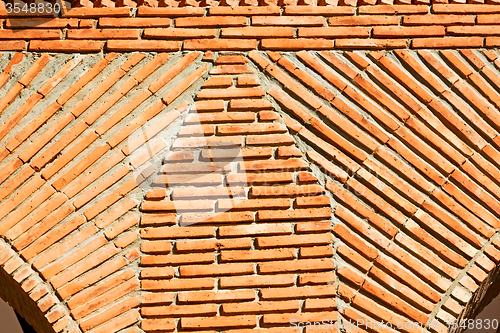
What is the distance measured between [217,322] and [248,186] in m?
0.77

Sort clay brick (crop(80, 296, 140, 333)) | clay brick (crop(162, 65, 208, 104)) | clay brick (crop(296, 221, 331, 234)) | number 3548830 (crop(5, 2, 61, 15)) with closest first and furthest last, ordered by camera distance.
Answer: clay brick (crop(80, 296, 140, 333)), clay brick (crop(296, 221, 331, 234)), clay brick (crop(162, 65, 208, 104)), number 3548830 (crop(5, 2, 61, 15))

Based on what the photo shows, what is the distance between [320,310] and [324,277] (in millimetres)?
181

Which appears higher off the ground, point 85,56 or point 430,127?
point 85,56

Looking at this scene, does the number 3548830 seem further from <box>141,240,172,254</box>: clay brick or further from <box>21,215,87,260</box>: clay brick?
<box>141,240,172,254</box>: clay brick

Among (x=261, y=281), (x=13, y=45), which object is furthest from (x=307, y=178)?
(x=13, y=45)

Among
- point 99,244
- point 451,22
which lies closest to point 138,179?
point 99,244

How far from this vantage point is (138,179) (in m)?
2.50

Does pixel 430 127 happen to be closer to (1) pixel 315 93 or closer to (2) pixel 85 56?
(1) pixel 315 93

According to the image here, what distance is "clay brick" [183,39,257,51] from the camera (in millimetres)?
2613

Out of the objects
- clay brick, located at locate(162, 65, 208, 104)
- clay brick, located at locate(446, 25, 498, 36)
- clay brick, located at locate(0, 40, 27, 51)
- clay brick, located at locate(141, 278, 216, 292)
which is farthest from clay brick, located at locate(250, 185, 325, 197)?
clay brick, located at locate(0, 40, 27, 51)

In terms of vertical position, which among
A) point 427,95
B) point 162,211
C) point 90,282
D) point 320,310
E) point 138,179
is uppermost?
point 427,95

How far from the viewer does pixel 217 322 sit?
237 centimetres

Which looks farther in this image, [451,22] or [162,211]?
[451,22]

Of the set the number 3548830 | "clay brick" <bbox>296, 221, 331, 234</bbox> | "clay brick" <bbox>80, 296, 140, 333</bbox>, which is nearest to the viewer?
"clay brick" <bbox>80, 296, 140, 333</bbox>
